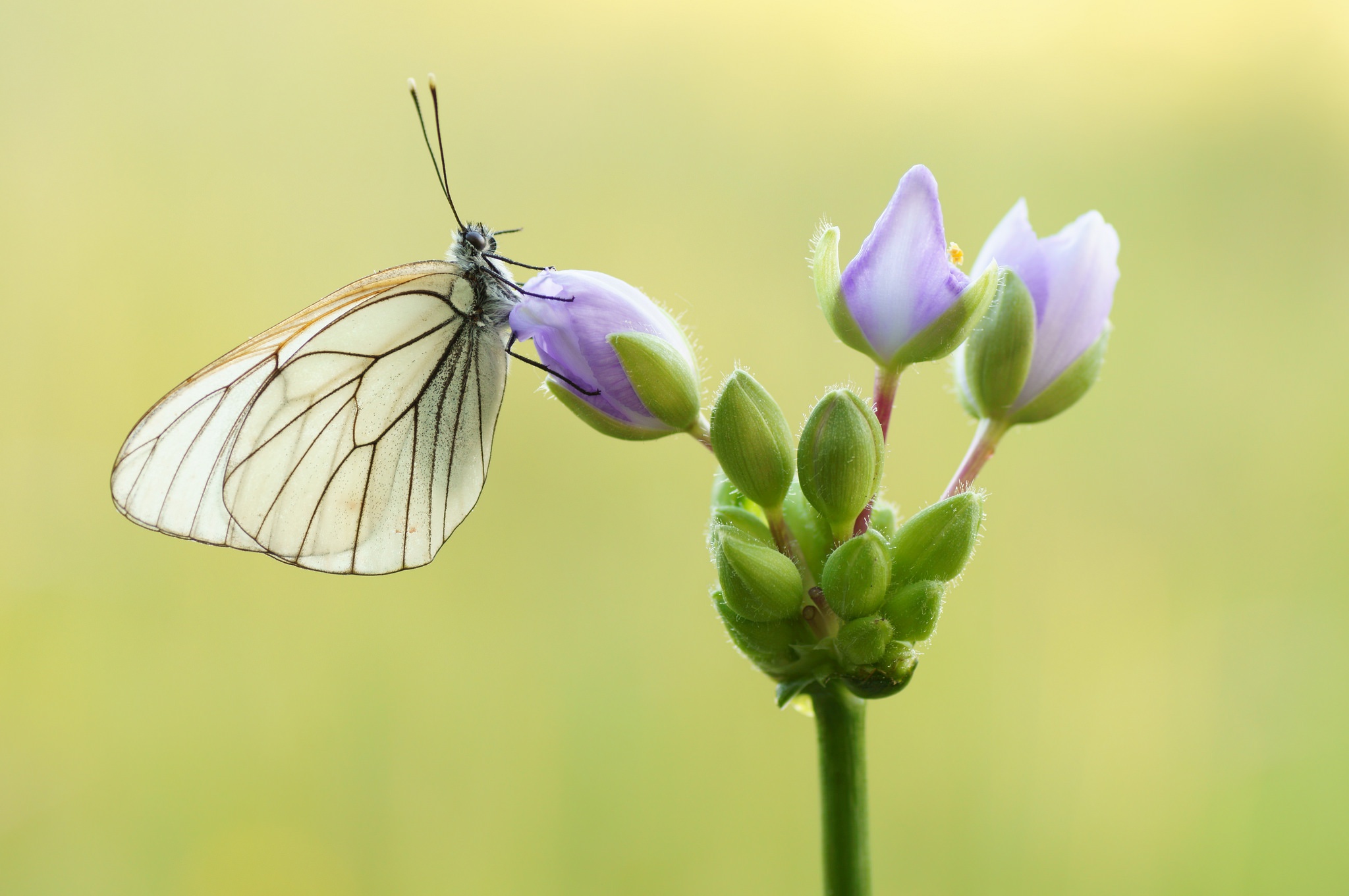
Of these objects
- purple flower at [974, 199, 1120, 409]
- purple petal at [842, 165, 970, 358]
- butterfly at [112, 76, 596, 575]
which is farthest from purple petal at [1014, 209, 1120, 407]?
butterfly at [112, 76, 596, 575]

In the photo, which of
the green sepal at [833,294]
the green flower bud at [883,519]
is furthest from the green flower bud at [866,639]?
the green sepal at [833,294]

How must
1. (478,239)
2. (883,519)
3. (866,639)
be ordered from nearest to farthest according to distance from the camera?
1. (866,639)
2. (883,519)
3. (478,239)

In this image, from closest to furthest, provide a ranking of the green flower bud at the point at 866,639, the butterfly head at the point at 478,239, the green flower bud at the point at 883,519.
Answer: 1. the green flower bud at the point at 866,639
2. the green flower bud at the point at 883,519
3. the butterfly head at the point at 478,239

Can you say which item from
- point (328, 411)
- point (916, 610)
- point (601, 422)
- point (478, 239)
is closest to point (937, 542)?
point (916, 610)

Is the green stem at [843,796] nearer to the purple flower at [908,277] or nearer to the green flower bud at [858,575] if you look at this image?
the green flower bud at [858,575]

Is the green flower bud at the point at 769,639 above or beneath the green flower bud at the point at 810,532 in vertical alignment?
beneath

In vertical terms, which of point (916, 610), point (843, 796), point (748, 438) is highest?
point (748, 438)

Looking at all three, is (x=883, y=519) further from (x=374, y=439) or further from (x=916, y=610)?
(x=374, y=439)
